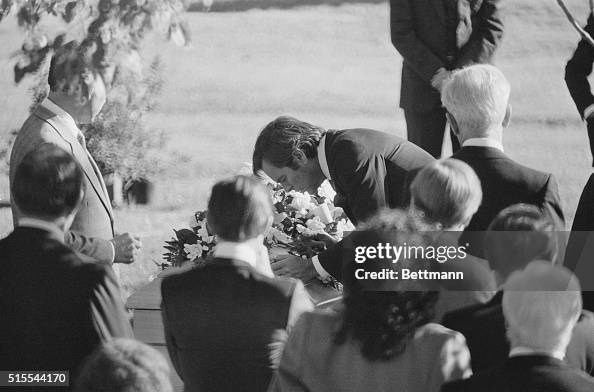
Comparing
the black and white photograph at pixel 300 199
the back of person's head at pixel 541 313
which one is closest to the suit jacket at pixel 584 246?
the black and white photograph at pixel 300 199

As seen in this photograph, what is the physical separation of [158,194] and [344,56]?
1.55 meters

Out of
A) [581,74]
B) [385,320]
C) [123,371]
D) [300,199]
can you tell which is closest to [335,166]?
[300,199]

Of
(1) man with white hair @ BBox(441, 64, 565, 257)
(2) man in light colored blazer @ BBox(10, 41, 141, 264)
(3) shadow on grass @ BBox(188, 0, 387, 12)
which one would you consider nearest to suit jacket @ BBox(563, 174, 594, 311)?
(1) man with white hair @ BBox(441, 64, 565, 257)

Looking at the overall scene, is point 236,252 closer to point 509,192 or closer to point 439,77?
point 509,192

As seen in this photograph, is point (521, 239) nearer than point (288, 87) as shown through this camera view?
Yes

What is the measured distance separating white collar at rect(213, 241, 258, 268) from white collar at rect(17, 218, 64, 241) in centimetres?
46

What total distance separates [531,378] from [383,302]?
430 millimetres

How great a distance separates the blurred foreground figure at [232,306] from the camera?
3234 millimetres

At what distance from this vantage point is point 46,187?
3.22m

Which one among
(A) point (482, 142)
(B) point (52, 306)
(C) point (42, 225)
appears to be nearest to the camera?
(B) point (52, 306)

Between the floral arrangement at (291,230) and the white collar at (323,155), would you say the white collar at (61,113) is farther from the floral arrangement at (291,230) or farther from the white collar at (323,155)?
the white collar at (323,155)

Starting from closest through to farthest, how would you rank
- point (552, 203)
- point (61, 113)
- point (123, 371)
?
point (123, 371) < point (552, 203) < point (61, 113)

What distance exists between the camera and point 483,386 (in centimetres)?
273

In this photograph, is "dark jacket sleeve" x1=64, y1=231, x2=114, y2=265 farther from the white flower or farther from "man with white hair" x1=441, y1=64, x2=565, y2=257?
"man with white hair" x1=441, y1=64, x2=565, y2=257
